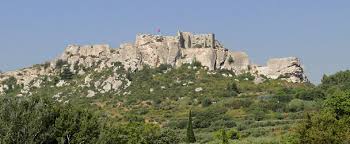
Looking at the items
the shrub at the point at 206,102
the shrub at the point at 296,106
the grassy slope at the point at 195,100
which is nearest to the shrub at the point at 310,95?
the grassy slope at the point at 195,100

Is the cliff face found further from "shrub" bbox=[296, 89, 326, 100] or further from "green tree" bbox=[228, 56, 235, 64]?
"shrub" bbox=[296, 89, 326, 100]

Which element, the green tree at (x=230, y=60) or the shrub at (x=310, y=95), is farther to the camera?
the green tree at (x=230, y=60)

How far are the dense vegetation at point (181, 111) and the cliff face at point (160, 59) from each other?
1.50m

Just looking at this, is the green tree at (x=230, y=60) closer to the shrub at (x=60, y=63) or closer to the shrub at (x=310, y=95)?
the shrub at (x=310, y=95)

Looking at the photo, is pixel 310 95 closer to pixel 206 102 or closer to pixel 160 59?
pixel 206 102

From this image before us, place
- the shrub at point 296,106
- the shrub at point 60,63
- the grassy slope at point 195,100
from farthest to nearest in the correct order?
1. the shrub at point 60,63
2. the shrub at point 296,106
3. the grassy slope at point 195,100

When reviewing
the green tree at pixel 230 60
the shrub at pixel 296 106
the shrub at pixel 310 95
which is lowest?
the shrub at pixel 296 106

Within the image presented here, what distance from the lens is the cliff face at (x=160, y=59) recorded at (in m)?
87.6

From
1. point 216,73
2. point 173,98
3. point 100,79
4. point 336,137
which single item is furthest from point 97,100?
point 336,137

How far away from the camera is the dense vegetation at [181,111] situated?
977 inches

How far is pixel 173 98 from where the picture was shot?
80688mm

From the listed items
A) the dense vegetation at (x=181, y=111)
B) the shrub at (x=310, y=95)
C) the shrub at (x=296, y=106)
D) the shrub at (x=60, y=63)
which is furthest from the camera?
the shrub at (x=60, y=63)

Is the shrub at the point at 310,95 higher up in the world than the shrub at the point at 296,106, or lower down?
higher up

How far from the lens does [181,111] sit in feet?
243
